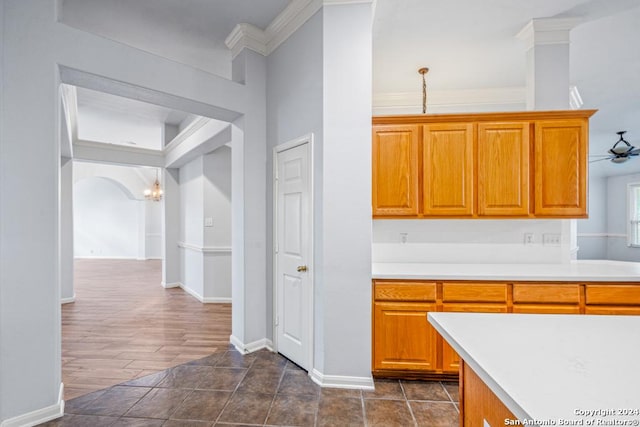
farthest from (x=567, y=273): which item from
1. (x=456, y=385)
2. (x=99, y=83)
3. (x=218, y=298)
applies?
(x=218, y=298)

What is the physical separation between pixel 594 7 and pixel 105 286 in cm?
830

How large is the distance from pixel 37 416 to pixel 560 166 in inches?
177

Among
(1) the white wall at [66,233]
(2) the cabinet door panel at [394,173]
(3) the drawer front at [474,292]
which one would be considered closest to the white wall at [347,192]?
(2) the cabinet door panel at [394,173]

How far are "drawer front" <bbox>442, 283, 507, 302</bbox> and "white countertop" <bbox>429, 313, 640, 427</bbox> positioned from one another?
1103mm

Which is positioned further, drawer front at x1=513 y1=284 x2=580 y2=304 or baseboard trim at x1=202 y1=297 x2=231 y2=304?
baseboard trim at x1=202 y1=297 x2=231 y2=304

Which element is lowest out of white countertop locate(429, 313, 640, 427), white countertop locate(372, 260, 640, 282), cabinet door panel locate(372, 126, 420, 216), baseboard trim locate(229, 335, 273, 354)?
baseboard trim locate(229, 335, 273, 354)

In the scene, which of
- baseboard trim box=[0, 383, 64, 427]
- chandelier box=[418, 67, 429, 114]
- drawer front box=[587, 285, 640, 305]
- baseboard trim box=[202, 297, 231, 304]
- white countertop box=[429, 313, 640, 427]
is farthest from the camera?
baseboard trim box=[202, 297, 231, 304]

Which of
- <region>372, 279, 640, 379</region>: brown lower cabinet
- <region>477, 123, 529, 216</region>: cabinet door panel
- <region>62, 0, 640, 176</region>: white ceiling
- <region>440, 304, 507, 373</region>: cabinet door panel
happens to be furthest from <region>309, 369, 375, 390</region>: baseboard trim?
<region>62, 0, 640, 176</region>: white ceiling

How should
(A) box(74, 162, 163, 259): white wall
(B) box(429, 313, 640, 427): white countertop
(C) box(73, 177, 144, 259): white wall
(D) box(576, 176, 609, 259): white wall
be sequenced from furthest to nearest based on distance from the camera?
(C) box(73, 177, 144, 259): white wall, (A) box(74, 162, 163, 259): white wall, (D) box(576, 176, 609, 259): white wall, (B) box(429, 313, 640, 427): white countertop

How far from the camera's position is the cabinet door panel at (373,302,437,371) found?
2.46 metres

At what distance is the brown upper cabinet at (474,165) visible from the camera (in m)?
2.77

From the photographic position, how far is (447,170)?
111 inches

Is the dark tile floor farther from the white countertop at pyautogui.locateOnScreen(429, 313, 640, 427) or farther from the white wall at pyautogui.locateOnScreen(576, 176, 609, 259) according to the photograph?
the white wall at pyautogui.locateOnScreen(576, 176, 609, 259)

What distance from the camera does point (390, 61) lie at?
3439 millimetres
